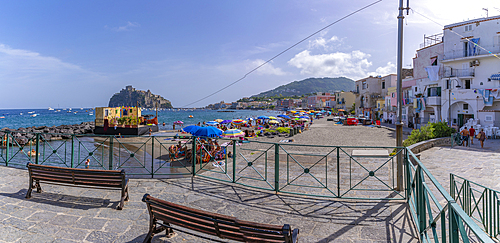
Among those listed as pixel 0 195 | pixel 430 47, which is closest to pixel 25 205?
pixel 0 195

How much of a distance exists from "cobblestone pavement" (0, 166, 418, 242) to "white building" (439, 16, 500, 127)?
2728 centimetres

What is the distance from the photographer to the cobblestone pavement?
3637 mm

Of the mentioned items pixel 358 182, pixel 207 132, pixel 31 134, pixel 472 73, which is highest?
pixel 472 73

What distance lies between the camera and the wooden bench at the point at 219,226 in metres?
2.65

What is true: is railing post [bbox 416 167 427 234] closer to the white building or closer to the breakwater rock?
the breakwater rock

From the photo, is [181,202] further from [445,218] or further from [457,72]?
[457,72]

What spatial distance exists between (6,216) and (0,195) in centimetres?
135

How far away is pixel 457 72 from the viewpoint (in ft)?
93.6

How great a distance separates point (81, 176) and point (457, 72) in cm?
3580

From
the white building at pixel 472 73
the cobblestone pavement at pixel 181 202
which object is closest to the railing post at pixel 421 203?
the cobblestone pavement at pixel 181 202

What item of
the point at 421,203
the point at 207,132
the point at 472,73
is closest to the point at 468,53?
the point at 472,73


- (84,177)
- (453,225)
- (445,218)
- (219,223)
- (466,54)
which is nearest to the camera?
(453,225)

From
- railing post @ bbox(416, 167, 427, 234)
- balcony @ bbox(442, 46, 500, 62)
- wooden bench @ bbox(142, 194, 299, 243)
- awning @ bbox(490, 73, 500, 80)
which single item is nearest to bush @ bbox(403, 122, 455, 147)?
railing post @ bbox(416, 167, 427, 234)

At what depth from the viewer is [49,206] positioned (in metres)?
4.61
